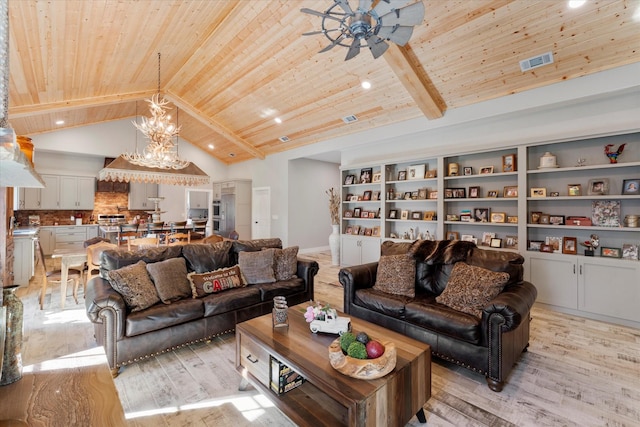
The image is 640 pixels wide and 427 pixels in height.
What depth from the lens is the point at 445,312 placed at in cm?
258

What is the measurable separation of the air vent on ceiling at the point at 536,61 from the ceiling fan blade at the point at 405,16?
2411mm

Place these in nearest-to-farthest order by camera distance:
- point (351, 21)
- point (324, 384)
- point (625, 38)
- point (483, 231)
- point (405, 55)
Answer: point (324, 384)
point (351, 21)
point (625, 38)
point (405, 55)
point (483, 231)

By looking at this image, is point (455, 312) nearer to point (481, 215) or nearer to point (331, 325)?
point (331, 325)

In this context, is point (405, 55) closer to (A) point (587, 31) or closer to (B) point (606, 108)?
(A) point (587, 31)

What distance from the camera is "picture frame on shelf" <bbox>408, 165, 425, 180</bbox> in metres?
5.50

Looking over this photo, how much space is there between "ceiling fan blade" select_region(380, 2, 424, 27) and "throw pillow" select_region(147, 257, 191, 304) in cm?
303

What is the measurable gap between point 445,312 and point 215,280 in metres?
2.37

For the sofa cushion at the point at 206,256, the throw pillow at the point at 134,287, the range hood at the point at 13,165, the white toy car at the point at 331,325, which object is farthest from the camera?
the sofa cushion at the point at 206,256

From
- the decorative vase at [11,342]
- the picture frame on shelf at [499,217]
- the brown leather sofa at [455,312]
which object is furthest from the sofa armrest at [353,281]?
the decorative vase at [11,342]

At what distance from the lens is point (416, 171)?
5586 millimetres

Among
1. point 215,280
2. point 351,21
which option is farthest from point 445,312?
point 351,21

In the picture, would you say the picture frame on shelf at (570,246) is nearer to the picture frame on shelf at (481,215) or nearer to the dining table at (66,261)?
the picture frame on shelf at (481,215)

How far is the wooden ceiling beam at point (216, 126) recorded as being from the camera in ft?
23.4

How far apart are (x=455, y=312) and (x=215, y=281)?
2450 mm
